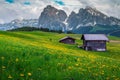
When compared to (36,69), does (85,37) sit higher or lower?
lower

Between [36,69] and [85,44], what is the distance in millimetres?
96887

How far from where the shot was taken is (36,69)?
12.8m

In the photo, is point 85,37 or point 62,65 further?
point 85,37

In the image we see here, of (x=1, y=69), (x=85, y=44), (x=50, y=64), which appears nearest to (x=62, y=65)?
(x=50, y=64)

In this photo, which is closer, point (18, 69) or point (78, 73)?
point (18, 69)

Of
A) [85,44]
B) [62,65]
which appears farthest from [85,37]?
[62,65]

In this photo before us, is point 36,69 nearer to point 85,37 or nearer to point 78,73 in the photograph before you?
point 78,73

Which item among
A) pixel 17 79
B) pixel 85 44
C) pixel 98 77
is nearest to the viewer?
pixel 17 79

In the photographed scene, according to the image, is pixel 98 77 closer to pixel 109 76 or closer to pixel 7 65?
pixel 109 76

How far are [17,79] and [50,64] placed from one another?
349cm

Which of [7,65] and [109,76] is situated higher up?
[7,65]

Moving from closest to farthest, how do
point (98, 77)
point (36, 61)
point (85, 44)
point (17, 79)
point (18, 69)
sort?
point (17, 79) < point (18, 69) < point (98, 77) < point (36, 61) < point (85, 44)

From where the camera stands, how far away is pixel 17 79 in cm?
1109

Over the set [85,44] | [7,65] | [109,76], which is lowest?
[85,44]
